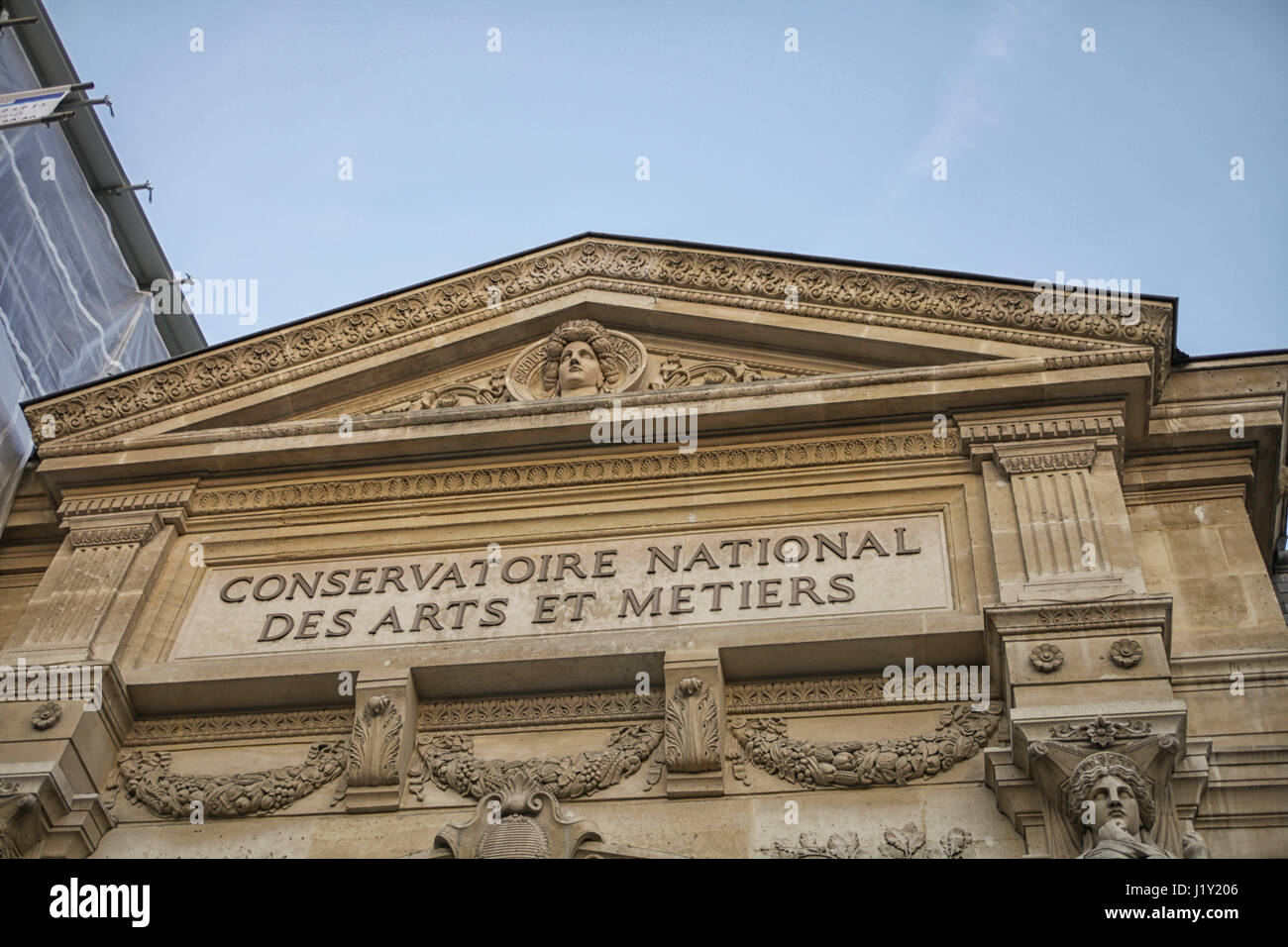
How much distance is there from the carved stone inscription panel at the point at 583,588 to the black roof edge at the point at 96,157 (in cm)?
852

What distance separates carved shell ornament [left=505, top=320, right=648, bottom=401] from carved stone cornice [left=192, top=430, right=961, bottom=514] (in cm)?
106

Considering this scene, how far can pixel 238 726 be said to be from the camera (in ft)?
43.8

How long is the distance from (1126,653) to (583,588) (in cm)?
432

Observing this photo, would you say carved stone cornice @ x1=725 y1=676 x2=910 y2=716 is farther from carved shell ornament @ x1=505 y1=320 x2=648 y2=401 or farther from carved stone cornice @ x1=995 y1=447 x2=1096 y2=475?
carved shell ornament @ x1=505 y1=320 x2=648 y2=401

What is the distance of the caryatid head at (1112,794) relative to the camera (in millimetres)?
10469

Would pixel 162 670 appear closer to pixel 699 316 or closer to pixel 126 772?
pixel 126 772

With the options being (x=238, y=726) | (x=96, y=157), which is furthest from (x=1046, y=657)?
(x=96, y=157)

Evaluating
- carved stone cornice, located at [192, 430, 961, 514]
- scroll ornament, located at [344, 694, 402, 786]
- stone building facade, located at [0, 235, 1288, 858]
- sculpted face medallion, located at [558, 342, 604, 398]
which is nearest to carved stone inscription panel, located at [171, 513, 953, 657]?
stone building facade, located at [0, 235, 1288, 858]

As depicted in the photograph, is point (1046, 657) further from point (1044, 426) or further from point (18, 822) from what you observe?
point (18, 822)

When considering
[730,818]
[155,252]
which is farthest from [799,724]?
[155,252]

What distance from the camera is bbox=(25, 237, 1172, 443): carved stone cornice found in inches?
593

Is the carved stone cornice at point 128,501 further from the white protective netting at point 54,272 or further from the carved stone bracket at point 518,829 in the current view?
the carved stone bracket at point 518,829
